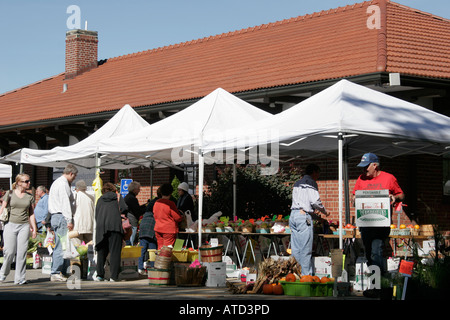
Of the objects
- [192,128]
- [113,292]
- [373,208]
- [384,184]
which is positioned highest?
[192,128]

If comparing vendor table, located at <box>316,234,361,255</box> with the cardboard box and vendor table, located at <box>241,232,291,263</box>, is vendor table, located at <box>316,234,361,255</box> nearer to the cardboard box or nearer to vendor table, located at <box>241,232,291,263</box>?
vendor table, located at <box>241,232,291,263</box>

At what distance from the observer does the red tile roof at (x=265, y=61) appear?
1559 centimetres

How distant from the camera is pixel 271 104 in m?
16.6

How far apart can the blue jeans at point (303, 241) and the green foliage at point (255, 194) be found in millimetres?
4823

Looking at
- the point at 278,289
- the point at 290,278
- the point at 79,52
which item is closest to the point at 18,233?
the point at 278,289

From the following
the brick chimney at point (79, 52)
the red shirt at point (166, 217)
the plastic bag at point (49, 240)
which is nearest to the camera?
the red shirt at point (166, 217)

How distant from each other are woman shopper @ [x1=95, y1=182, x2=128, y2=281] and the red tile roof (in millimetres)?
4919

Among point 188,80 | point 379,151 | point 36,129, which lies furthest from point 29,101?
point 379,151

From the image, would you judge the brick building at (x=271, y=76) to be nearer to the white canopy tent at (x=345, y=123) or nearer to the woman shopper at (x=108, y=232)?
the white canopy tent at (x=345, y=123)

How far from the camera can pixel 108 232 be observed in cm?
1288

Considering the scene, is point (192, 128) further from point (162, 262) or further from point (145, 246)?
point (145, 246)

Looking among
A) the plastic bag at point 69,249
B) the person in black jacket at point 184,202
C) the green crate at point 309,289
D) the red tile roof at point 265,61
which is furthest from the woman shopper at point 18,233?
the red tile roof at point 265,61

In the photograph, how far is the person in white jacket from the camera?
1337 cm

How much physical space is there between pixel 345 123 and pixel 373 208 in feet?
3.89
